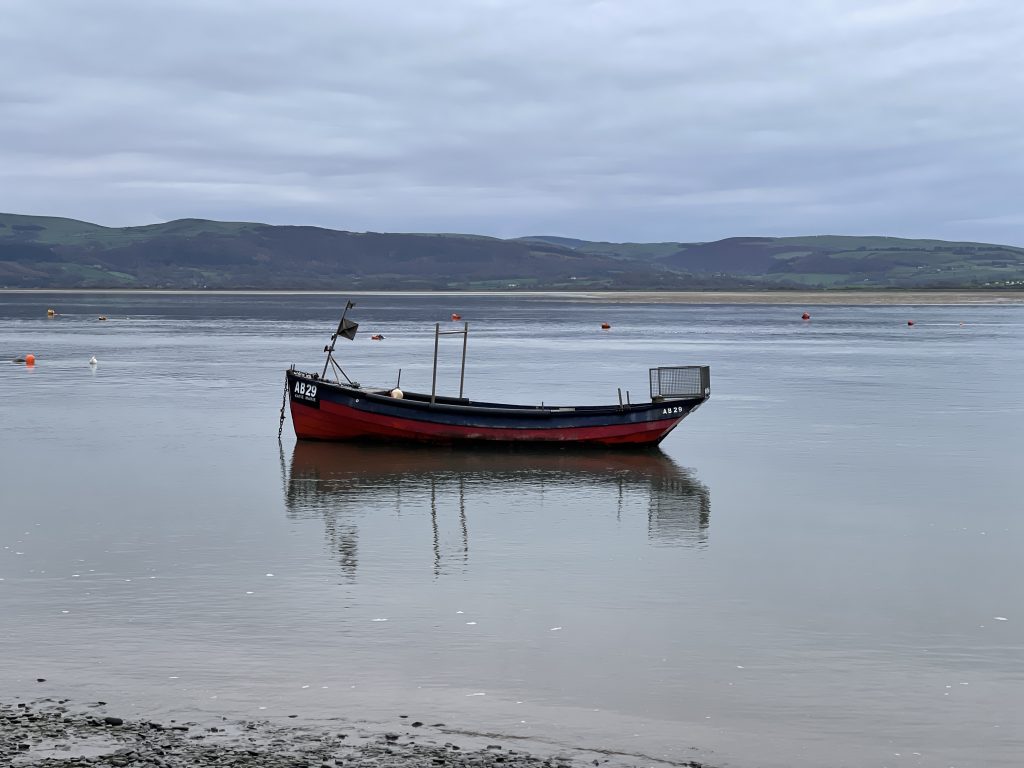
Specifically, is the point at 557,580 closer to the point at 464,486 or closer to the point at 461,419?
the point at 464,486

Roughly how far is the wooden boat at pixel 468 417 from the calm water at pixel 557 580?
714mm

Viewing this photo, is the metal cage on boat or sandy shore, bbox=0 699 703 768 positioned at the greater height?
the metal cage on boat

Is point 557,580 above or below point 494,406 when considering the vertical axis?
below

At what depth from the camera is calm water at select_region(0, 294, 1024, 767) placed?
515 inches

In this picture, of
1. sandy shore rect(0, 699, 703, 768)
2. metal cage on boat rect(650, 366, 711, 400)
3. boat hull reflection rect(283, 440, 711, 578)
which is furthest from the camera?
metal cage on boat rect(650, 366, 711, 400)

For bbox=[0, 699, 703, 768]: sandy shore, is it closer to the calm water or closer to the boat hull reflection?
the calm water

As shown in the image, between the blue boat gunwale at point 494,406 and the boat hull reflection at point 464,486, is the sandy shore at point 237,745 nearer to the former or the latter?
the boat hull reflection at point 464,486

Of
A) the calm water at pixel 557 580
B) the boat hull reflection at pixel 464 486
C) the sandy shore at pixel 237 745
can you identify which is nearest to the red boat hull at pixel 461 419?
the boat hull reflection at pixel 464 486

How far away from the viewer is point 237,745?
37.9ft

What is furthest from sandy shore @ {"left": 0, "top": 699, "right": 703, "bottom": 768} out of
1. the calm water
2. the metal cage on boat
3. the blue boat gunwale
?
the metal cage on boat

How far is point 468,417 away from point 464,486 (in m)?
4.50

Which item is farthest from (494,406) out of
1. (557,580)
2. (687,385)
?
(557,580)

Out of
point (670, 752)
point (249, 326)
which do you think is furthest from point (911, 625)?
point (249, 326)

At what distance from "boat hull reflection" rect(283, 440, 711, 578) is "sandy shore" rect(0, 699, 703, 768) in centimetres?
688
